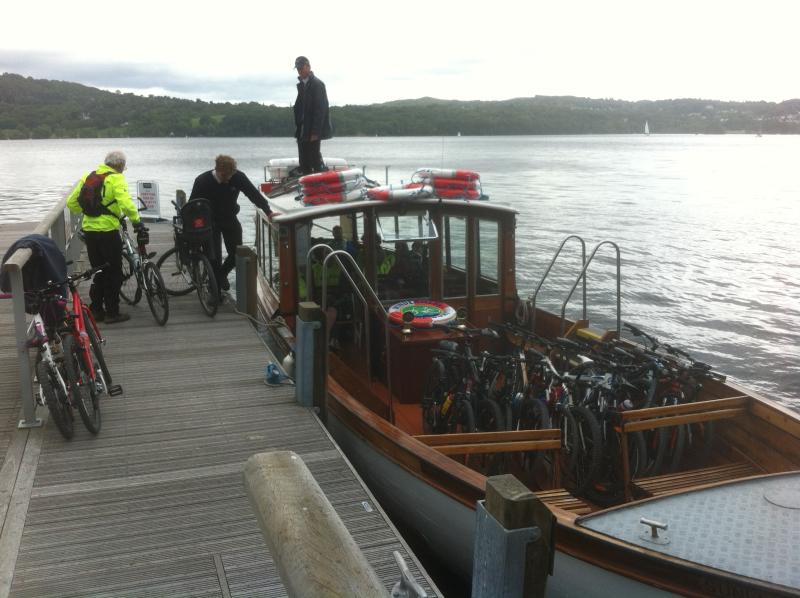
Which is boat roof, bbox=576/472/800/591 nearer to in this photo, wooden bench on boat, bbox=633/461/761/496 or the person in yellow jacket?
wooden bench on boat, bbox=633/461/761/496

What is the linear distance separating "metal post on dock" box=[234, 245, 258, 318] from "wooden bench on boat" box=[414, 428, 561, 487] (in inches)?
151

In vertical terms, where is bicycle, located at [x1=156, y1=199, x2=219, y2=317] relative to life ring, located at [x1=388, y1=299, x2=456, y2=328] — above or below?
above

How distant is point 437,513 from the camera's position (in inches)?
217

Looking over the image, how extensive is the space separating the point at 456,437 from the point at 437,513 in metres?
0.55

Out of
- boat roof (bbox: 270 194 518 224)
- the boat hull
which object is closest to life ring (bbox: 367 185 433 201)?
boat roof (bbox: 270 194 518 224)

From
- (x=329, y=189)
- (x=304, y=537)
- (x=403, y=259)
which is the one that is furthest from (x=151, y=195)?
(x=304, y=537)

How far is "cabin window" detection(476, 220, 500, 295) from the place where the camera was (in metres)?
8.05

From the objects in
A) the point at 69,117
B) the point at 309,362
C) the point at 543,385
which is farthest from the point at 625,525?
the point at 69,117

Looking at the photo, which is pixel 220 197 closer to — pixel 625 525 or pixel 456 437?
pixel 456 437

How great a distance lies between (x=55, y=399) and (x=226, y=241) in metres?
4.59

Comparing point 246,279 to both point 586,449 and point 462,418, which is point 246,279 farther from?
point 586,449

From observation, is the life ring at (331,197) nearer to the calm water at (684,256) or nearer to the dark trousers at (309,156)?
the dark trousers at (309,156)

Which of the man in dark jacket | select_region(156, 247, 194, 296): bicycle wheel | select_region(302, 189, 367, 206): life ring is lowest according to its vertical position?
select_region(156, 247, 194, 296): bicycle wheel

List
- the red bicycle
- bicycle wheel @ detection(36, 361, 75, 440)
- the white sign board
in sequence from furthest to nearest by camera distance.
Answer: the white sign board, the red bicycle, bicycle wheel @ detection(36, 361, 75, 440)
